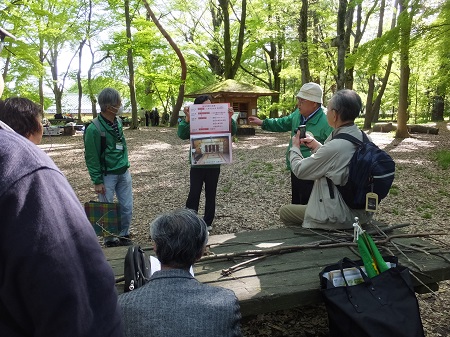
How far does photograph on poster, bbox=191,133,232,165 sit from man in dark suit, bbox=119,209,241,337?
2.71 m

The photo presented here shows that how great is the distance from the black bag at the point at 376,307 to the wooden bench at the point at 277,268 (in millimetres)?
192

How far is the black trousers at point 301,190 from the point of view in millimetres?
4379

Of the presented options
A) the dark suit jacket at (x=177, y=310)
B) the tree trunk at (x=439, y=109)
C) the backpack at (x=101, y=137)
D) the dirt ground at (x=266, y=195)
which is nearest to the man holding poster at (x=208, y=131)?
the backpack at (x=101, y=137)

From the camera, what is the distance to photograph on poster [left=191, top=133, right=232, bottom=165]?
4.56 metres

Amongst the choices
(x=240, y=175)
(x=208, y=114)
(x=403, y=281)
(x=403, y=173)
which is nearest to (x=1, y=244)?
(x=403, y=281)

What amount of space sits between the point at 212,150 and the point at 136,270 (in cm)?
255

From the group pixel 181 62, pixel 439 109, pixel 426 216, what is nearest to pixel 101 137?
pixel 426 216

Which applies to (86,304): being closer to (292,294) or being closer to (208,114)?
(292,294)

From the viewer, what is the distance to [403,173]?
8.85 metres

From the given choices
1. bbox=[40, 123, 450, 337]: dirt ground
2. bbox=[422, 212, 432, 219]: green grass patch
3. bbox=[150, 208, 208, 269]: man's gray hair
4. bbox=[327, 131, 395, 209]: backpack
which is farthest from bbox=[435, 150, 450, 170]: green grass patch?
bbox=[150, 208, 208, 269]: man's gray hair

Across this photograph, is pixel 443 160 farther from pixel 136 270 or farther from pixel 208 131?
pixel 136 270

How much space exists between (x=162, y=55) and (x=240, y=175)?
16.1m

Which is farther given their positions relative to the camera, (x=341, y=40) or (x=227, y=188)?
(x=341, y=40)

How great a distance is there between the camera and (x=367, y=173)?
299 cm
